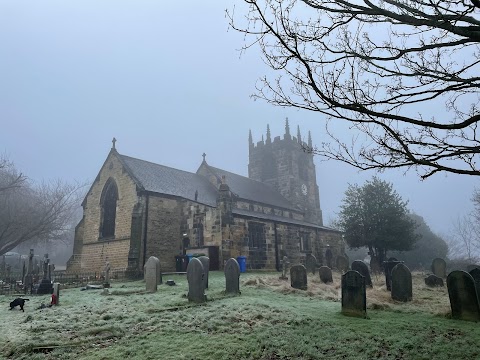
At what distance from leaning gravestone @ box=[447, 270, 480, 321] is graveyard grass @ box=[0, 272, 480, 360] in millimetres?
365

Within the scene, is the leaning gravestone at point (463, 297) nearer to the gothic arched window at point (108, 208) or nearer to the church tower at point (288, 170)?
the gothic arched window at point (108, 208)

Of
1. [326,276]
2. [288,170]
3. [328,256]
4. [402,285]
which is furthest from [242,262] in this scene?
[288,170]

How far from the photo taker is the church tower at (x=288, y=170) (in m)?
41.7

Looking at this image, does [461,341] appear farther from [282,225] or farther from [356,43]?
[282,225]

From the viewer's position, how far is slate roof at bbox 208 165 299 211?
3191 centimetres

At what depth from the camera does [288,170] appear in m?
42.3

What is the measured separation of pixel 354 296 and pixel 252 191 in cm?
2653

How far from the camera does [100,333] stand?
6.91 m

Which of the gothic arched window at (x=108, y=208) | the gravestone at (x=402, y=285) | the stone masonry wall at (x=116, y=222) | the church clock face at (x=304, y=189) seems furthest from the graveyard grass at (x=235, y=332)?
the church clock face at (x=304, y=189)

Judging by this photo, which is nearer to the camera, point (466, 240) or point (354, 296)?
point (354, 296)

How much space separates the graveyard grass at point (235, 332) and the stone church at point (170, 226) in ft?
40.4

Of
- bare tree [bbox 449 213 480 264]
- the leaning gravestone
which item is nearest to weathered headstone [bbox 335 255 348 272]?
the leaning gravestone

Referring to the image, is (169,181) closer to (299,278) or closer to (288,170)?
(299,278)

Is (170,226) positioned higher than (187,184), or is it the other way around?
(187,184)
